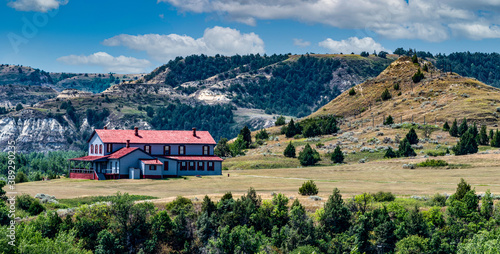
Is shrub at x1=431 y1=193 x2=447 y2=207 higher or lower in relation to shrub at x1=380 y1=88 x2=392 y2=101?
lower

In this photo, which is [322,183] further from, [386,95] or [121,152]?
[386,95]

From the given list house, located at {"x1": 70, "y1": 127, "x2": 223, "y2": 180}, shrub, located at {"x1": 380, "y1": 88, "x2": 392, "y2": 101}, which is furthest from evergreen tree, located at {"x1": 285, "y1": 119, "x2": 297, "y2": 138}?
house, located at {"x1": 70, "y1": 127, "x2": 223, "y2": 180}

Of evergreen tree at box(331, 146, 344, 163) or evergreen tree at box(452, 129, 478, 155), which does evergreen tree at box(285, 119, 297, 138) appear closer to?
evergreen tree at box(331, 146, 344, 163)

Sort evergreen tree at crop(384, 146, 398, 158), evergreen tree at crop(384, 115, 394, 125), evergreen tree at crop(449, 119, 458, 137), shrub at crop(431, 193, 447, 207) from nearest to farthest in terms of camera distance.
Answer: shrub at crop(431, 193, 447, 207)
evergreen tree at crop(384, 146, 398, 158)
evergreen tree at crop(449, 119, 458, 137)
evergreen tree at crop(384, 115, 394, 125)

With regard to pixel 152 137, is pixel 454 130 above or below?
above

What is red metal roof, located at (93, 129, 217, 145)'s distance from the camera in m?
89.8

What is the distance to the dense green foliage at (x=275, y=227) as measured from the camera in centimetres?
4381

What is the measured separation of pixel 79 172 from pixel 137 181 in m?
13.5

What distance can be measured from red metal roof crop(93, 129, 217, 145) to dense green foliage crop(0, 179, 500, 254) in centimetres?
4059

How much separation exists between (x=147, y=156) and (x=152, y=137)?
8805 millimetres

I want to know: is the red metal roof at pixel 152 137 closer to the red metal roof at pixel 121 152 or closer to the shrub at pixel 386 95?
the red metal roof at pixel 121 152

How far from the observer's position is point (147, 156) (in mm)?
84438

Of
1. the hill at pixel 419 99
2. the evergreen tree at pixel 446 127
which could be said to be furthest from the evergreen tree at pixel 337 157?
the hill at pixel 419 99

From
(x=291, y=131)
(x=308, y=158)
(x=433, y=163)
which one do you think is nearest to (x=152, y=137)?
(x=308, y=158)
